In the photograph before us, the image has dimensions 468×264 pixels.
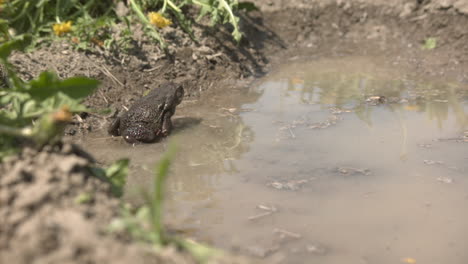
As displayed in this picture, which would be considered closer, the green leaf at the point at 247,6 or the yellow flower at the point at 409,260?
the yellow flower at the point at 409,260

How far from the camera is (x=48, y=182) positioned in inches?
81.4

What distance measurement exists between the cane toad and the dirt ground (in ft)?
0.63

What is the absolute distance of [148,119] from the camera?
184 inches

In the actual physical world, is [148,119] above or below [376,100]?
below

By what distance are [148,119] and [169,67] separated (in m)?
1.61

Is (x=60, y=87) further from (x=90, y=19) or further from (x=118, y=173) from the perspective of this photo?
(x=90, y=19)

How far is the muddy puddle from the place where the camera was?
302 centimetres

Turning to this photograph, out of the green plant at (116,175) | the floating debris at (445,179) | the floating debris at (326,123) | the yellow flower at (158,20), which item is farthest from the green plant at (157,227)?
the yellow flower at (158,20)

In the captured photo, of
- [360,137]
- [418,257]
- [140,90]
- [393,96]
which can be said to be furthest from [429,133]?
[140,90]

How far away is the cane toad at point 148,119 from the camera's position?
183 inches

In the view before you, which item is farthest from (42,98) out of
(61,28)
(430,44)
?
(430,44)

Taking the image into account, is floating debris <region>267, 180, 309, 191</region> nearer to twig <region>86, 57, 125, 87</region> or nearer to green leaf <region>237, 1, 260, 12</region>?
twig <region>86, 57, 125, 87</region>

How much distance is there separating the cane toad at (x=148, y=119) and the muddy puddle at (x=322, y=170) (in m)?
0.11

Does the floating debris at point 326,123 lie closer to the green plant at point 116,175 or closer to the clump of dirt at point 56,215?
the green plant at point 116,175
